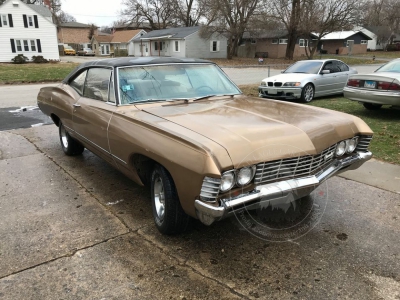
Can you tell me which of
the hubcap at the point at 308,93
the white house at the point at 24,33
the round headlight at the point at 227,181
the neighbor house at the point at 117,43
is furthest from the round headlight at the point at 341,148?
the neighbor house at the point at 117,43

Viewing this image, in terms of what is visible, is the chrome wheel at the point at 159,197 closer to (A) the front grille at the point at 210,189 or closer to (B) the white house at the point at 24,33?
(A) the front grille at the point at 210,189

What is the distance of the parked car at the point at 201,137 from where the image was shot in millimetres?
2598

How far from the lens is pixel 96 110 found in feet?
13.4

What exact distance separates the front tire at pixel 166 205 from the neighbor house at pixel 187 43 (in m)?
41.6

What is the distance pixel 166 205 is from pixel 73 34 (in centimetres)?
7952

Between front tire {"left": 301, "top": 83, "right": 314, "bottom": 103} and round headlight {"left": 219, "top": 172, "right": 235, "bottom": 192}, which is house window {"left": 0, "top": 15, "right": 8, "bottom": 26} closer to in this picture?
front tire {"left": 301, "top": 83, "right": 314, "bottom": 103}

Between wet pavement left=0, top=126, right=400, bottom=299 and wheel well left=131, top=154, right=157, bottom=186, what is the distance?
18.0 inches

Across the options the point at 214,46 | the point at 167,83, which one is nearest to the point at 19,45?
the point at 214,46

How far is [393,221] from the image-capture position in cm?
357

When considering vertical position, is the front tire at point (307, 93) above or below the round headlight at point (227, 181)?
below

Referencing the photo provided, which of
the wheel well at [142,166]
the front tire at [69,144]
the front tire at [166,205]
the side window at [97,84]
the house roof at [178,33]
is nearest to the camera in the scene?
the front tire at [166,205]

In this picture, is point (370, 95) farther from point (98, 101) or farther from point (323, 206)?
point (98, 101)

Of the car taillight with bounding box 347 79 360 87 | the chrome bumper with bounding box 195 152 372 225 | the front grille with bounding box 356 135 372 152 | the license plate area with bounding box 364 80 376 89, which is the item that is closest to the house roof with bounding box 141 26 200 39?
the car taillight with bounding box 347 79 360 87

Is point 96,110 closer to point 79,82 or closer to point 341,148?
point 79,82
